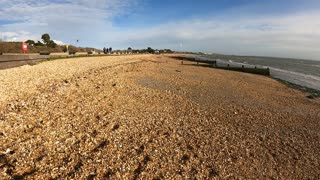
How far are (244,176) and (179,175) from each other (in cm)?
190

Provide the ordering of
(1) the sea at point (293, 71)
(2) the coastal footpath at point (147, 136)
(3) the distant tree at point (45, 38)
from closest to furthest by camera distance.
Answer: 1. (2) the coastal footpath at point (147, 136)
2. (1) the sea at point (293, 71)
3. (3) the distant tree at point (45, 38)

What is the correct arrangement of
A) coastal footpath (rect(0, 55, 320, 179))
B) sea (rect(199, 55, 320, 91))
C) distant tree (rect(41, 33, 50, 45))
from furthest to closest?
distant tree (rect(41, 33, 50, 45)), sea (rect(199, 55, 320, 91)), coastal footpath (rect(0, 55, 320, 179))

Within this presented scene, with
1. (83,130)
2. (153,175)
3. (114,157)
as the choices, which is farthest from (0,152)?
(153,175)

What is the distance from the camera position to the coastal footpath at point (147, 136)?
22.4 feet

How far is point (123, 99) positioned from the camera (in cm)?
1324

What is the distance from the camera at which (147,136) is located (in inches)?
348

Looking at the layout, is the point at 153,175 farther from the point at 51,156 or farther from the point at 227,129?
the point at 227,129

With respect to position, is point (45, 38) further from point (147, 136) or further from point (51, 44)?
point (147, 136)

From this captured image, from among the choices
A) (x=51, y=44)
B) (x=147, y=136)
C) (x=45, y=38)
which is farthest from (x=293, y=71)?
(x=45, y=38)

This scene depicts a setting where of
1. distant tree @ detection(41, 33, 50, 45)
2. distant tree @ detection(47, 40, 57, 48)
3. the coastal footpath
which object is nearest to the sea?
the coastal footpath

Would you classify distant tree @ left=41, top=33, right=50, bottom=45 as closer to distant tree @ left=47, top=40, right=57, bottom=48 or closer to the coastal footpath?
distant tree @ left=47, top=40, right=57, bottom=48

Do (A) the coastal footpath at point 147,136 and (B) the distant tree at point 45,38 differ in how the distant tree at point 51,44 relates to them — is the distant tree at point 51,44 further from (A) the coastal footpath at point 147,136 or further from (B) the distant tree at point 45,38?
(A) the coastal footpath at point 147,136

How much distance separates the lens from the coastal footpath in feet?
22.4

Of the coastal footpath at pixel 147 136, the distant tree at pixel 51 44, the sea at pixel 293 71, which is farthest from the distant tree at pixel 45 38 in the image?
the coastal footpath at pixel 147 136
